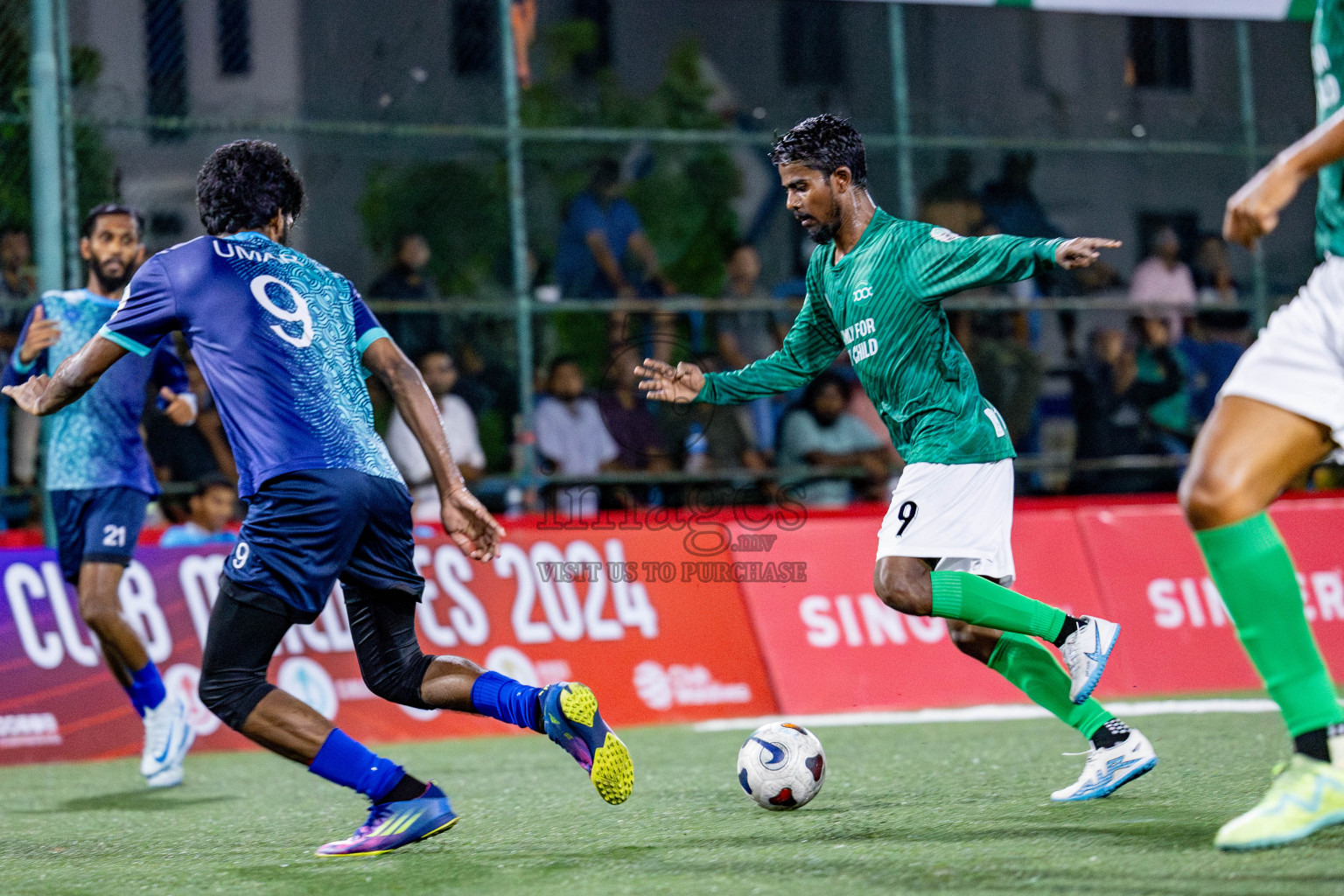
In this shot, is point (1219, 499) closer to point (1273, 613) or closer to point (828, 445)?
point (1273, 613)

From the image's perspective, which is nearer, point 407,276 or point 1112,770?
point 1112,770

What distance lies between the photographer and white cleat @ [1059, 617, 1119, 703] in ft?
16.9

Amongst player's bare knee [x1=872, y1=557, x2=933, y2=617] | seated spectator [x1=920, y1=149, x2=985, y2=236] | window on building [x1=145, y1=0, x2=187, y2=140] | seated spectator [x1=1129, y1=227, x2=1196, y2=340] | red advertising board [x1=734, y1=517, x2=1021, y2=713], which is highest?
window on building [x1=145, y1=0, x2=187, y2=140]

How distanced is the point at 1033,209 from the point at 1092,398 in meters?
1.74

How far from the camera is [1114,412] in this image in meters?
12.9

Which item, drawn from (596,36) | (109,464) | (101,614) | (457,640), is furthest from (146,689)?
(596,36)

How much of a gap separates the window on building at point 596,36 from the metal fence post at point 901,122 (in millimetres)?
3108

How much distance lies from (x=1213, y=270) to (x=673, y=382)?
9.54 meters

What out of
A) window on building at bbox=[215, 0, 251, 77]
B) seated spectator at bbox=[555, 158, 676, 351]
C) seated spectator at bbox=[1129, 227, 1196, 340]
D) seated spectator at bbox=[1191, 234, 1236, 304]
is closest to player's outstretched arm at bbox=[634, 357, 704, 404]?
seated spectator at bbox=[555, 158, 676, 351]

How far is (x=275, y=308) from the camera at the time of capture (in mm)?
4523

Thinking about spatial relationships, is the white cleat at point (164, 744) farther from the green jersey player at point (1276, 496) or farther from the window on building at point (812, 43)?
the window on building at point (812, 43)

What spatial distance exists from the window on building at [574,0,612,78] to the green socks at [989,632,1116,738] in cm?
1036

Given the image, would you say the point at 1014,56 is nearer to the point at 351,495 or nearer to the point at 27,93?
the point at 27,93

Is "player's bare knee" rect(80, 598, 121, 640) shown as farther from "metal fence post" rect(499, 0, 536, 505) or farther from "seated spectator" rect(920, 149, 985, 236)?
"seated spectator" rect(920, 149, 985, 236)
